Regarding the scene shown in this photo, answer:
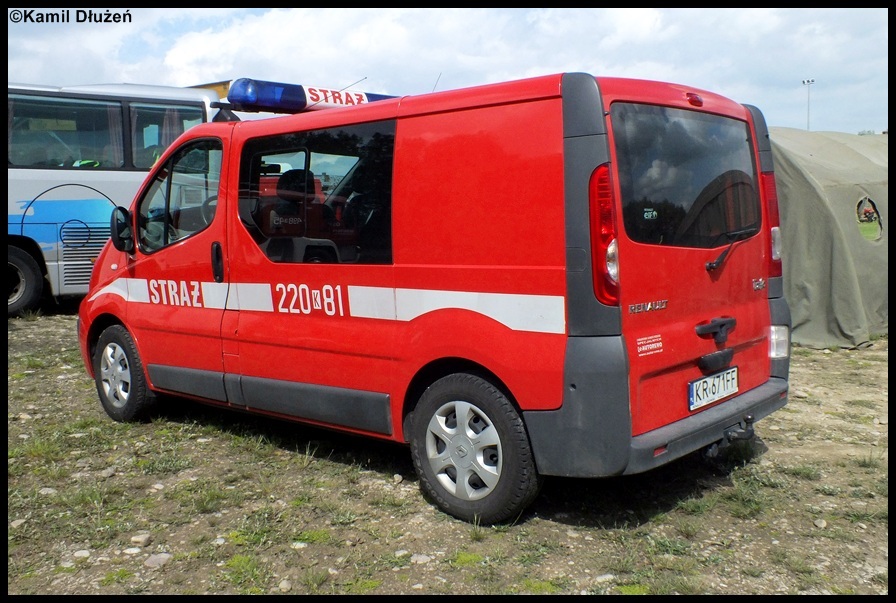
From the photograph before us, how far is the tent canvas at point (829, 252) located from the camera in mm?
9375

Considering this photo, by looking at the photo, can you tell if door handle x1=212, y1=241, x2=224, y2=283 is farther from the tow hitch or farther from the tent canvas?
the tent canvas

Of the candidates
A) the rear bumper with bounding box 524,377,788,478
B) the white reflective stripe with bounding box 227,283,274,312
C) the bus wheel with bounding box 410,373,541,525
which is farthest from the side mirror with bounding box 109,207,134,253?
the rear bumper with bounding box 524,377,788,478

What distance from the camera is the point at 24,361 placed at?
27.0 feet

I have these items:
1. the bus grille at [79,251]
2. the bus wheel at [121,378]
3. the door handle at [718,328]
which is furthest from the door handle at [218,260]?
the bus grille at [79,251]

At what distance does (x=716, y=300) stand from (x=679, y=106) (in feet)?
3.17

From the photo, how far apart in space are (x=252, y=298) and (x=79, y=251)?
25.0 feet

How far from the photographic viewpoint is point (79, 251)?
11.7 meters

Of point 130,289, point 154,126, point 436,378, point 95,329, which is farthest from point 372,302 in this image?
point 154,126

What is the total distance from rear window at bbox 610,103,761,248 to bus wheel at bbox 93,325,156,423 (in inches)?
147

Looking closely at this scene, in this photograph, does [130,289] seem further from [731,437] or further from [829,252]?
[829,252]

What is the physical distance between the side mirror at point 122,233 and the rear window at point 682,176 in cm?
364

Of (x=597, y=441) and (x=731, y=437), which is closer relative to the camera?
(x=597, y=441)

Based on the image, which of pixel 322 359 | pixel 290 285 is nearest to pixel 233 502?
pixel 322 359

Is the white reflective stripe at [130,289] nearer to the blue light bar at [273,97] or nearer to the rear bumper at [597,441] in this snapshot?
the blue light bar at [273,97]
